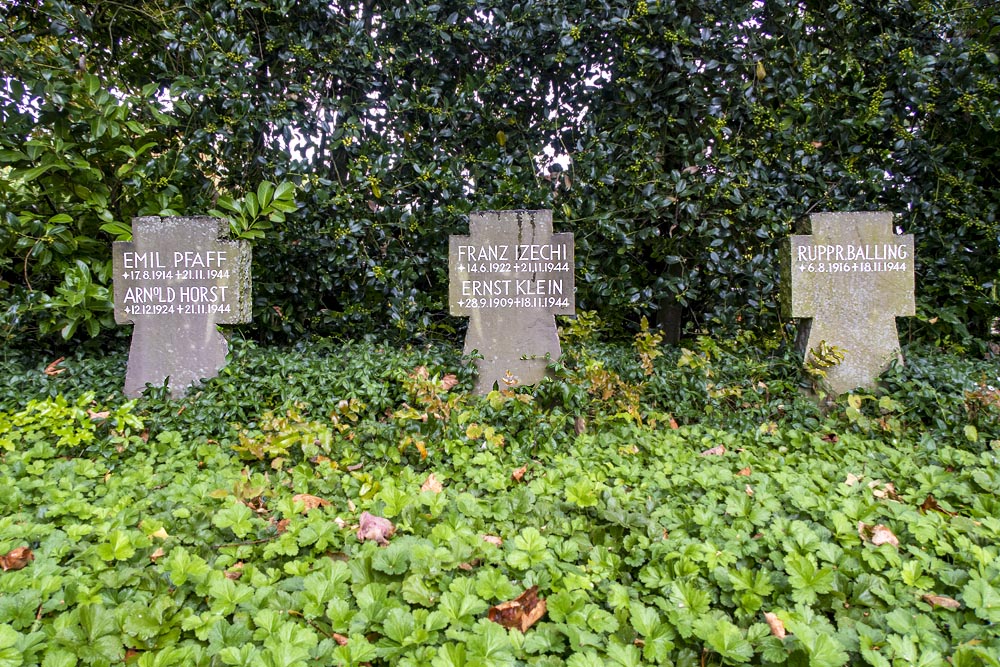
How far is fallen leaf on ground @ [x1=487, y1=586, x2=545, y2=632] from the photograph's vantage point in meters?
1.60

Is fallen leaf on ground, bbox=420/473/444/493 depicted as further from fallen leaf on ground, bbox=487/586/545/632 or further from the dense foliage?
the dense foliage

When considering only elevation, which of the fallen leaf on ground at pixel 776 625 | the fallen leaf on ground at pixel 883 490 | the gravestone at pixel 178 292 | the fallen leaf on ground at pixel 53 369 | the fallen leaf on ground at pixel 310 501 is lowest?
the fallen leaf on ground at pixel 776 625

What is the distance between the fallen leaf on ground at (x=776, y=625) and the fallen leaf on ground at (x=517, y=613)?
0.64m

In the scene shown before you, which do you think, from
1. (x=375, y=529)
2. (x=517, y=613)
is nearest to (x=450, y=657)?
(x=517, y=613)

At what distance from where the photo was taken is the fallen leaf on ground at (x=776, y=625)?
155 centimetres

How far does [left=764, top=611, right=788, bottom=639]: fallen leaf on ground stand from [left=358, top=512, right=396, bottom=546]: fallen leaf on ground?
1.25 m

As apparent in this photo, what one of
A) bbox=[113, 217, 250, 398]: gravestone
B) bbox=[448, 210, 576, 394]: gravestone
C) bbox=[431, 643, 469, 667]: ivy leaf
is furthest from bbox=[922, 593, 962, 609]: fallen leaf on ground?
bbox=[113, 217, 250, 398]: gravestone

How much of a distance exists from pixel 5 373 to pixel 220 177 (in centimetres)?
220

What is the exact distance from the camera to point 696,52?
4938 mm

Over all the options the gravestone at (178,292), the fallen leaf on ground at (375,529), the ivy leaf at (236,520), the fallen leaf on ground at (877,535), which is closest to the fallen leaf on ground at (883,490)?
the fallen leaf on ground at (877,535)

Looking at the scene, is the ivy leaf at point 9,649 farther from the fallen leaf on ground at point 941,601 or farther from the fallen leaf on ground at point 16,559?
the fallen leaf on ground at point 941,601

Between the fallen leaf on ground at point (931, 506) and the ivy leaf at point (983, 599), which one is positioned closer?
the ivy leaf at point (983, 599)

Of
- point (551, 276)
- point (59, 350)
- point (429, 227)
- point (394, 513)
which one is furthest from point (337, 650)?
point (59, 350)

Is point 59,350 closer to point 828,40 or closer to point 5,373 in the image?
point 5,373
